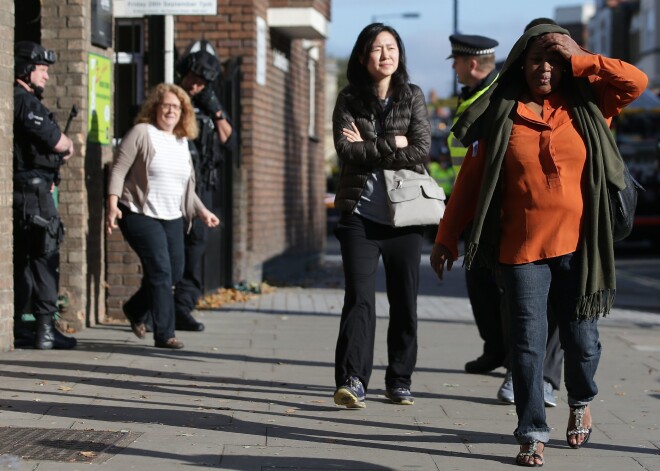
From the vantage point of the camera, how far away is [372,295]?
6953 mm

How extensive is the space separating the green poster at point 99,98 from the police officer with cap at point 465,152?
3212 mm

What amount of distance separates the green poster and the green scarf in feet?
16.2

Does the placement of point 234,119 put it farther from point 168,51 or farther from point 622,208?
point 622,208

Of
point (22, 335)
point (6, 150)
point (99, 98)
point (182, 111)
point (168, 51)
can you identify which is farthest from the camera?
point (168, 51)

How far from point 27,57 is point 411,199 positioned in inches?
124

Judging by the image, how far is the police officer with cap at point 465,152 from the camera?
7.85m

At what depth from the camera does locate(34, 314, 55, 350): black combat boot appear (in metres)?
8.83

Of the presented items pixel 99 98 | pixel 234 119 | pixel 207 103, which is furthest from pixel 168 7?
pixel 234 119

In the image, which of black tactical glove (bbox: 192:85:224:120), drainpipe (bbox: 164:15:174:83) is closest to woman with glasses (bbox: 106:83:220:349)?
black tactical glove (bbox: 192:85:224:120)

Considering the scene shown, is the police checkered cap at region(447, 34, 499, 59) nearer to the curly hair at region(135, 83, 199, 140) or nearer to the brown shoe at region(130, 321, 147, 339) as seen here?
the curly hair at region(135, 83, 199, 140)

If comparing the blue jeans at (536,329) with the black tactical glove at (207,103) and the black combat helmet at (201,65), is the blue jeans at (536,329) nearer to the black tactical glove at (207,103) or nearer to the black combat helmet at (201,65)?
the black combat helmet at (201,65)

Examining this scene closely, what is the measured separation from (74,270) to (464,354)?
2991 millimetres

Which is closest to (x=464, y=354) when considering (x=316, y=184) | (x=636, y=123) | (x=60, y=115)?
(x=60, y=115)

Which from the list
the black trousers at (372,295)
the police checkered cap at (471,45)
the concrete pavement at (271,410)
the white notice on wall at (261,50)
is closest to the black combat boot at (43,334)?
the concrete pavement at (271,410)
